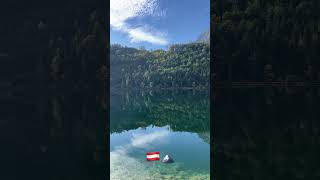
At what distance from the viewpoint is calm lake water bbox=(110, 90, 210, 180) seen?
1273 centimetres

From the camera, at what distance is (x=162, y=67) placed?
82.8 m

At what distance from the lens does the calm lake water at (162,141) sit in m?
12.7

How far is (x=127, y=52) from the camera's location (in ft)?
327
